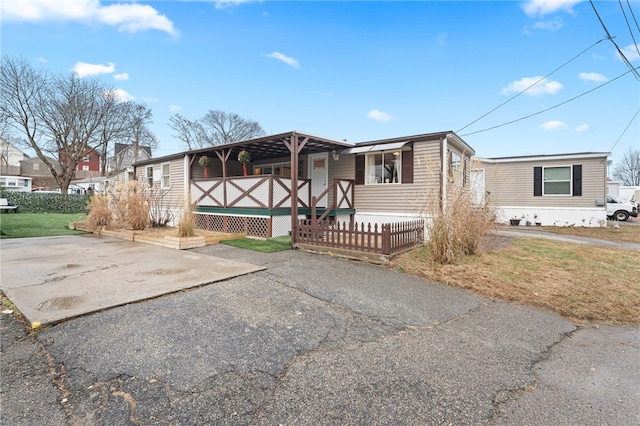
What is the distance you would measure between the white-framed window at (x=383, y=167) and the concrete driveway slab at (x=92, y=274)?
19.4ft

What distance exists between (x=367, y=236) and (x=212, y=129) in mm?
34030

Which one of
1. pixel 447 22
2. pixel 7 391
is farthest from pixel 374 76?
pixel 7 391

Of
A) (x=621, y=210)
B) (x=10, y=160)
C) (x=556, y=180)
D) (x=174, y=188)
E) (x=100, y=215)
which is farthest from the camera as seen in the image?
(x=10, y=160)

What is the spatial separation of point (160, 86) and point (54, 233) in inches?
300

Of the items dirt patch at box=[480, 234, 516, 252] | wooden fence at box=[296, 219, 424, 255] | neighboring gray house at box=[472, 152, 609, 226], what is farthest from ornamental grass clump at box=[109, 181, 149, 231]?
neighboring gray house at box=[472, 152, 609, 226]

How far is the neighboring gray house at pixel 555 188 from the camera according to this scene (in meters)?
13.7

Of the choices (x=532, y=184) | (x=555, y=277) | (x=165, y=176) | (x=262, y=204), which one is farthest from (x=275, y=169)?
(x=532, y=184)

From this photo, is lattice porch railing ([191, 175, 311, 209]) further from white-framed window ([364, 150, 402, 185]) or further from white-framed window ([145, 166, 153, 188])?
white-framed window ([145, 166, 153, 188])

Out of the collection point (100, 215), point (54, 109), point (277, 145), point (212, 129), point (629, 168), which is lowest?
point (100, 215)

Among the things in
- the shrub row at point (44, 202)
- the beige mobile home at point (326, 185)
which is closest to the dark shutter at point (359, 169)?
the beige mobile home at point (326, 185)

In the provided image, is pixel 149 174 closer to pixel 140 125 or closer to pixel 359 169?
pixel 359 169

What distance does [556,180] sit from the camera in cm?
1448

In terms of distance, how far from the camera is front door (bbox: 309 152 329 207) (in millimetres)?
11469

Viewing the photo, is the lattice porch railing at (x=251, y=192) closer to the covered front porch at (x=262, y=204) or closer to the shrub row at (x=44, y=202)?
the covered front porch at (x=262, y=204)
